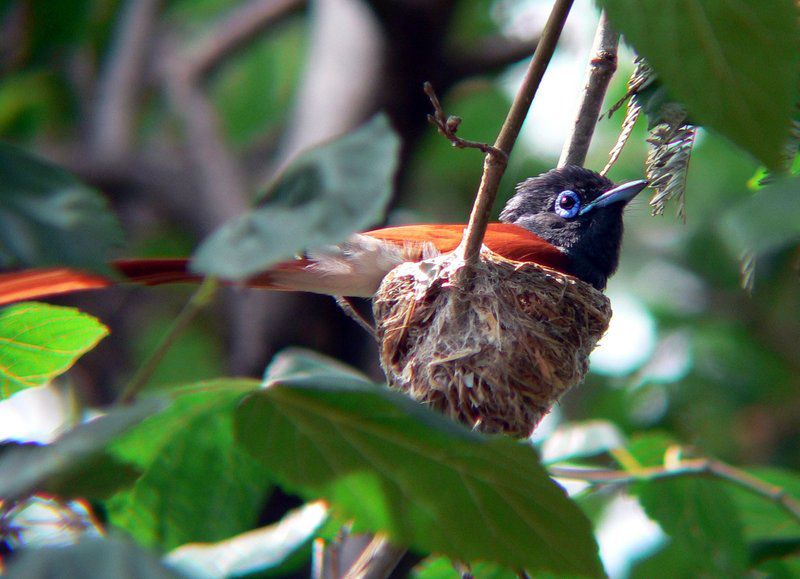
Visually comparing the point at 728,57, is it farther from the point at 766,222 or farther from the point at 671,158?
the point at 671,158

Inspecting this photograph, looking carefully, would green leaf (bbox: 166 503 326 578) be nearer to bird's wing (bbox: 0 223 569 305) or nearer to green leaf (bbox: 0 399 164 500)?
green leaf (bbox: 0 399 164 500)

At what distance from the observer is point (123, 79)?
24.8 ft

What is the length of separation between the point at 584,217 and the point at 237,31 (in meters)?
4.64

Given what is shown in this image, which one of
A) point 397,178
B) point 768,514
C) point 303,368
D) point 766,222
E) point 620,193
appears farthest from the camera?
point 397,178

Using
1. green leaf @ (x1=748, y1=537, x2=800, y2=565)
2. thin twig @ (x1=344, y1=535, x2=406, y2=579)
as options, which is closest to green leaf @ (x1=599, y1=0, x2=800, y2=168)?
thin twig @ (x1=344, y1=535, x2=406, y2=579)

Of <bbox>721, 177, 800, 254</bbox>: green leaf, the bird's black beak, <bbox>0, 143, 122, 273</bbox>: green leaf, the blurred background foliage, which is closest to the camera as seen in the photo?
<bbox>721, 177, 800, 254</bbox>: green leaf

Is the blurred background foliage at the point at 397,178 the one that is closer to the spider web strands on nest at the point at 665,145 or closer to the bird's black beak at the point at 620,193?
the bird's black beak at the point at 620,193

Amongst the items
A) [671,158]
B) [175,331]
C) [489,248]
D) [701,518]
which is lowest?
[701,518]

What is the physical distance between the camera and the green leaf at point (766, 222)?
0.93 m

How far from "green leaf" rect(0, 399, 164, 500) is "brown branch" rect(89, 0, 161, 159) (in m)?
6.55

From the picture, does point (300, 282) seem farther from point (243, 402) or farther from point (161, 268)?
point (243, 402)

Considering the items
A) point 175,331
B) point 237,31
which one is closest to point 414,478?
point 175,331

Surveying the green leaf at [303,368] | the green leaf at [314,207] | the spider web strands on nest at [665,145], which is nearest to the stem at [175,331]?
the green leaf at [314,207]

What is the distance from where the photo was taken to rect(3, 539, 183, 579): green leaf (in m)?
1.01
